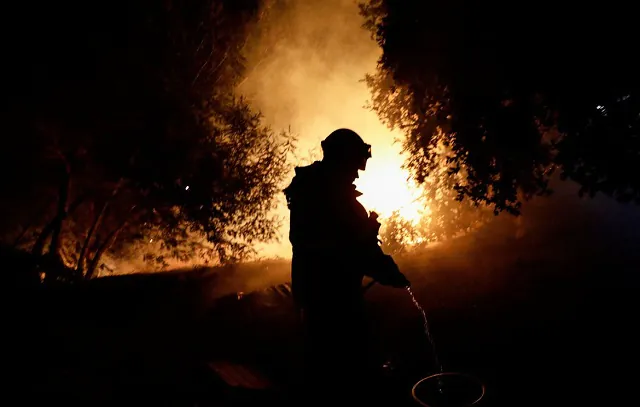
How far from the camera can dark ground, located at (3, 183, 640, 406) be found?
207 inches

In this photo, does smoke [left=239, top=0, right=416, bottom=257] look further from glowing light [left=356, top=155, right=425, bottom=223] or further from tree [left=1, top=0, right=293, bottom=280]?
tree [left=1, top=0, right=293, bottom=280]

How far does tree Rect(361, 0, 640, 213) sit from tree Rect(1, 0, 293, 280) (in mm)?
5281

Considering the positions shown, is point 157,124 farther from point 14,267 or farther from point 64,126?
point 14,267

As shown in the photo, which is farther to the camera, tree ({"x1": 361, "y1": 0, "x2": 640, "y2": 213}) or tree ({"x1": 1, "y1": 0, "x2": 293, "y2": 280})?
tree ({"x1": 1, "y1": 0, "x2": 293, "y2": 280})

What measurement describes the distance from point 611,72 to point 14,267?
10.2 m

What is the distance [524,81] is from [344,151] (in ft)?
15.6

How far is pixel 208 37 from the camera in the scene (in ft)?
39.5

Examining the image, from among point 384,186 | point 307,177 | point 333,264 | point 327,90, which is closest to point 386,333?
point 333,264

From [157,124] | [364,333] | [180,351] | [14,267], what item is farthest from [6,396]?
[157,124]

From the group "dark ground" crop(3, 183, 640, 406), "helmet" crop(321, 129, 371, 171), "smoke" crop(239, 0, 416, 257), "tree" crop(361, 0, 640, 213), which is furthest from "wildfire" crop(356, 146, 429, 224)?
"helmet" crop(321, 129, 371, 171)

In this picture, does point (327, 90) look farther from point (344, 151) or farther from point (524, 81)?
point (344, 151)

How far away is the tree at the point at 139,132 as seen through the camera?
30.6 feet

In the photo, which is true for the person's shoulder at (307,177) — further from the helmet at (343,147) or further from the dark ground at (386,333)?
the dark ground at (386,333)

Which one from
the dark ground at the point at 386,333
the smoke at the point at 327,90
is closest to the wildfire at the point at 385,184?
the smoke at the point at 327,90
